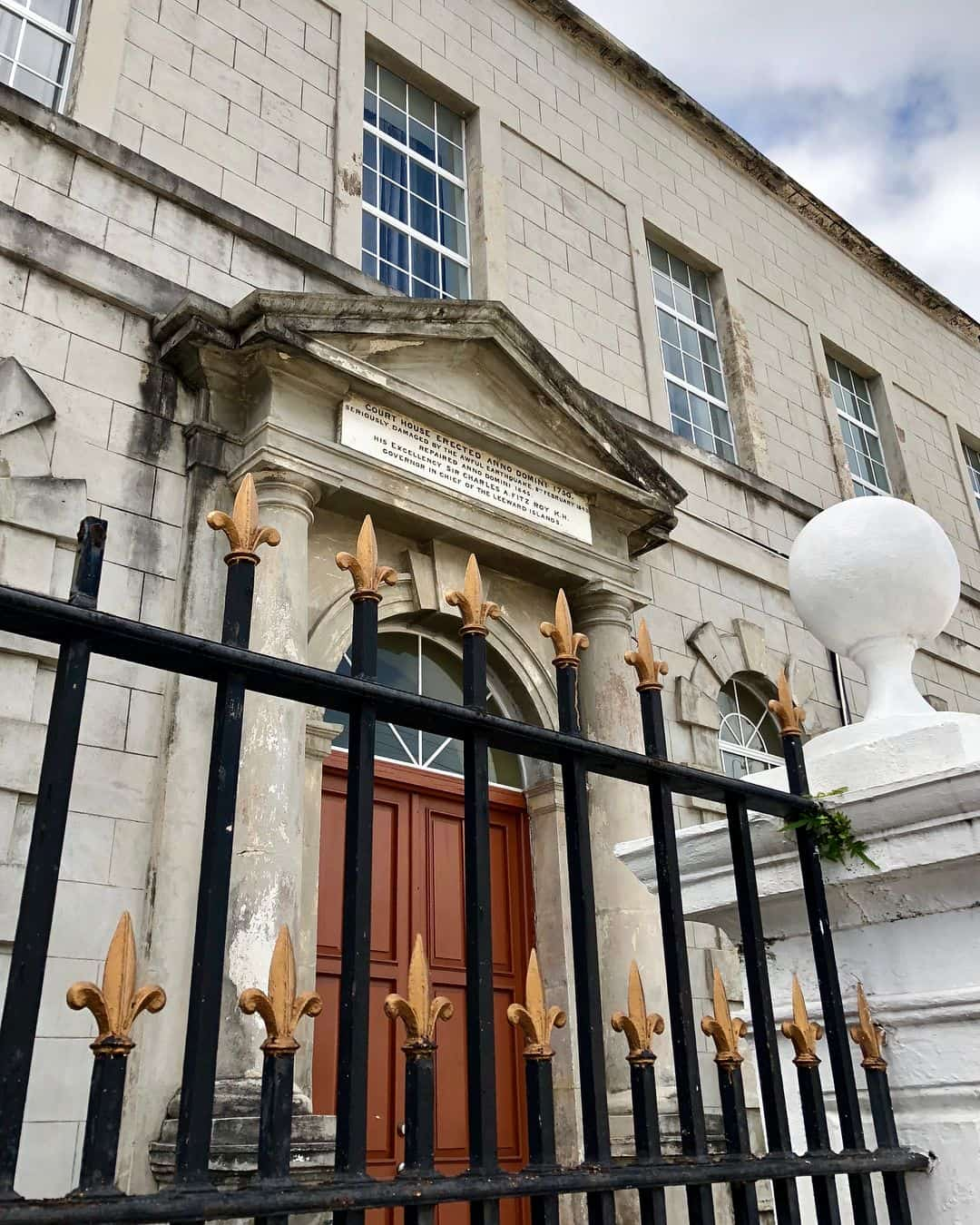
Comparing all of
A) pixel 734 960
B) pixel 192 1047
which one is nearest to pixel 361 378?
pixel 734 960

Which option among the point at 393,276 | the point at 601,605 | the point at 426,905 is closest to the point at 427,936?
the point at 426,905

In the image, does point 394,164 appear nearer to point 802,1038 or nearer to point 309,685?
point 309,685

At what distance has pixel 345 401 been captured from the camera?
6.25 meters

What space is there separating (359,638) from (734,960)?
21.5ft

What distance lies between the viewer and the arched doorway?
5.74m

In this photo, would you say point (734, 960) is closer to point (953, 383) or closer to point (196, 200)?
point (196, 200)

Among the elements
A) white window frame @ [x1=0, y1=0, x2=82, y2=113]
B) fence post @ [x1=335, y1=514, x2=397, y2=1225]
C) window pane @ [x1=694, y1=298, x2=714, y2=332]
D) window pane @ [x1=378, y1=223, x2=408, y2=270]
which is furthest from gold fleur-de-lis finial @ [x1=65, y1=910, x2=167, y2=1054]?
window pane @ [x1=694, y1=298, x2=714, y2=332]

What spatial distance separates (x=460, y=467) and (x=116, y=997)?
18.8ft

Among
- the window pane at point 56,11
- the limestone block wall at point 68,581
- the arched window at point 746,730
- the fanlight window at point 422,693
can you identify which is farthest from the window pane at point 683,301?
the limestone block wall at point 68,581

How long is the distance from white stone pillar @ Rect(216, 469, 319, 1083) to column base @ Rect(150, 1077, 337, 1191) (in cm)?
5

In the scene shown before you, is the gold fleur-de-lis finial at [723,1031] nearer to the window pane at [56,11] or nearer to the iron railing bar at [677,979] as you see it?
the iron railing bar at [677,979]

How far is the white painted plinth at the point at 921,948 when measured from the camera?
1.93 m

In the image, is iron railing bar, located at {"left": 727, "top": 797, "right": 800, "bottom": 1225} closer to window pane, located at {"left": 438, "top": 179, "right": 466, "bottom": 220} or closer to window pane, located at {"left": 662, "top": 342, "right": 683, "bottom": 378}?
window pane, located at {"left": 438, "top": 179, "right": 466, "bottom": 220}

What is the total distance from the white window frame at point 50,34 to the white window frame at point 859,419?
821cm
